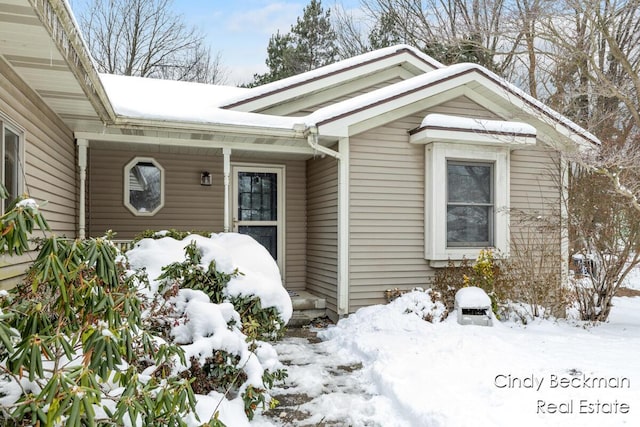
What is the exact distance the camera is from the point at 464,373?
155 inches

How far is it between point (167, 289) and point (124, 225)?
373 cm

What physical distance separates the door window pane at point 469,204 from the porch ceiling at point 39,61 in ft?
16.6

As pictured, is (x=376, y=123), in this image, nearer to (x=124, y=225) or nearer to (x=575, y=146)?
(x=575, y=146)

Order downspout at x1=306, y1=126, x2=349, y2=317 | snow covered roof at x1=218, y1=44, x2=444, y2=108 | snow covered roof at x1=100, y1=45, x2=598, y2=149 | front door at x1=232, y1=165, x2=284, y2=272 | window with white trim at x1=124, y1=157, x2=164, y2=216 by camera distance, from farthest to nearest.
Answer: front door at x1=232, y1=165, x2=284, y2=272 → snow covered roof at x1=218, y1=44, x2=444, y2=108 → window with white trim at x1=124, y1=157, x2=164, y2=216 → downspout at x1=306, y1=126, x2=349, y2=317 → snow covered roof at x1=100, y1=45, x2=598, y2=149

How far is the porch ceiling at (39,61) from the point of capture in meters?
2.68

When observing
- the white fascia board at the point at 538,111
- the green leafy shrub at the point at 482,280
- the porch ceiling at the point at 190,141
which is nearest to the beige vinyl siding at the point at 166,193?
the porch ceiling at the point at 190,141

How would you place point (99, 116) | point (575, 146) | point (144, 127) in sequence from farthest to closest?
→ point (575, 146), point (144, 127), point (99, 116)

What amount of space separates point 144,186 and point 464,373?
5.46 meters

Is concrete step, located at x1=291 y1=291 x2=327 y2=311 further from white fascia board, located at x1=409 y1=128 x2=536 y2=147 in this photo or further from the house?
white fascia board, located at x1=409 y1=128 x2=536 y2=147

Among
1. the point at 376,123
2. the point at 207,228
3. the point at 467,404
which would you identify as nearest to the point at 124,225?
the point at 207,228

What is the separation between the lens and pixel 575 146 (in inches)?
276

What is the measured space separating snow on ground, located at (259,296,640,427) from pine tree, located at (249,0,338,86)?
14.5 meters

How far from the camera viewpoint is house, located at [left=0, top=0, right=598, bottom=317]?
19.7 feet

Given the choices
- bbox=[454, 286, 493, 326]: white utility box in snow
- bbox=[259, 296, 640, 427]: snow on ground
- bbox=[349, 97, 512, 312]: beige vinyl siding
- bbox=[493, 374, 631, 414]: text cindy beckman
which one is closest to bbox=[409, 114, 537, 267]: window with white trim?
bbox=[349, 97, 512, 312]: beige vinyl siding
